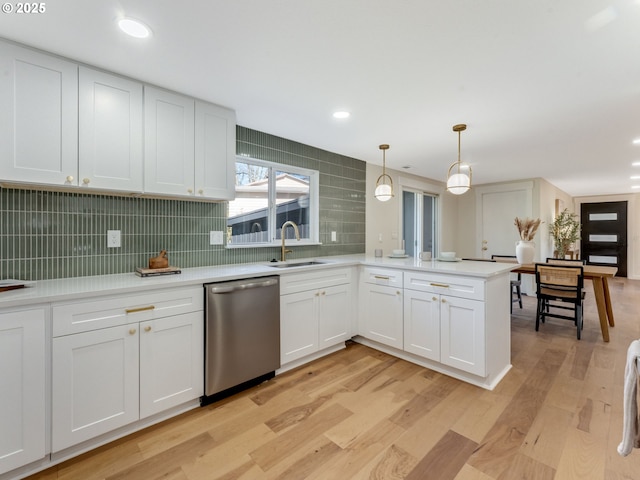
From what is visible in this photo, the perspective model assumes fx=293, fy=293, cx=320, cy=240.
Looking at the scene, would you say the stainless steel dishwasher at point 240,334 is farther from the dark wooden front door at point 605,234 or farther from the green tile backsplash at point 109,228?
the dark wooden front door at point 605,234

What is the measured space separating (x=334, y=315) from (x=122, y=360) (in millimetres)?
1764

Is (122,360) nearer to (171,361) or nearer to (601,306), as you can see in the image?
(171,361)

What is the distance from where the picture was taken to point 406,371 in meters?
2.56

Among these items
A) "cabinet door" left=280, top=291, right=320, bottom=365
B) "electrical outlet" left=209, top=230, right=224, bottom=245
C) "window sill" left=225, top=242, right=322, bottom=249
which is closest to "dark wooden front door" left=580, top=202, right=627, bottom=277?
"window sill" left=225, top=242, right=322, bottom=249

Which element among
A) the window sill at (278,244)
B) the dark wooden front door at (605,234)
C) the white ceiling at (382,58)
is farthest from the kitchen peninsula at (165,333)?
the dark wooden front door at (605,234)

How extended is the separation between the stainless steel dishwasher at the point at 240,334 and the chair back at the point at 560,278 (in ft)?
10.8

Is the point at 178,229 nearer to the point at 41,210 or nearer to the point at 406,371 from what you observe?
the point at 41,210

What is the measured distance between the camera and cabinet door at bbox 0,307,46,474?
1373mm

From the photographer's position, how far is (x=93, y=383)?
1604mm

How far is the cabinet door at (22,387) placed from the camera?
1.37m

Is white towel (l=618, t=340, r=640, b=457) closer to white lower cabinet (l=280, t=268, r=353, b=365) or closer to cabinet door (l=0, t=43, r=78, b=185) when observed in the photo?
white lower cabinet (l=280, t=268, r=353, b=365)

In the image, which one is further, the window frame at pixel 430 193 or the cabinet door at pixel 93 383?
the window frame at pixel 430 193

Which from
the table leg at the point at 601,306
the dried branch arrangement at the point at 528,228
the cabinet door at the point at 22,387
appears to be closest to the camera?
the cabinet door at the point at 22,387

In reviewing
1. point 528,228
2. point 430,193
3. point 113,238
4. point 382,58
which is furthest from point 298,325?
point 430,193
